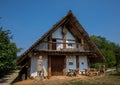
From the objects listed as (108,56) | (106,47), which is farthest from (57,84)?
(106,47)

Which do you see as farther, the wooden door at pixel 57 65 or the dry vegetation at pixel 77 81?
the wooden door at pixel 57 65

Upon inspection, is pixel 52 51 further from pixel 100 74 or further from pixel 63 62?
pixel 100 74

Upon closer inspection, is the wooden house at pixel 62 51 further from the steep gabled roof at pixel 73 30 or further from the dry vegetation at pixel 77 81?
the dry vegetation at pixel 77 81

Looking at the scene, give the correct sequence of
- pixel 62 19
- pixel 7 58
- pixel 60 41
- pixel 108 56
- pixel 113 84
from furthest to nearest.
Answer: pixel 108 56 → pixel 60 41 → pixel 62 19 → pixel 7 58 → pixel 113 84

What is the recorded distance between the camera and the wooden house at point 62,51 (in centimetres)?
1880

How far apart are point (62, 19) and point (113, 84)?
8313mm

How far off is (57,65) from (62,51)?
5.99 feet

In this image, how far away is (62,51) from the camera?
1934 cm

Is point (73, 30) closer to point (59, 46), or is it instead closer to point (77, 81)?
point (59, 46)

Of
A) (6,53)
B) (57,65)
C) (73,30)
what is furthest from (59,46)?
(6,53)

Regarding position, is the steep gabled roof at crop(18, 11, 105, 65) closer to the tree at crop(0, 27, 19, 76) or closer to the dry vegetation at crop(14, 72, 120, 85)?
the tree at crop(0, 27, 19, 76)

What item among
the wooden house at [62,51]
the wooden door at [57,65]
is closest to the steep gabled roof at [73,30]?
the wooden house at [62,51]

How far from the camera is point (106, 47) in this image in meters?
57.0

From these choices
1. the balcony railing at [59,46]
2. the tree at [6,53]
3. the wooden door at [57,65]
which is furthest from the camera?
the wooden door at [57,65]
